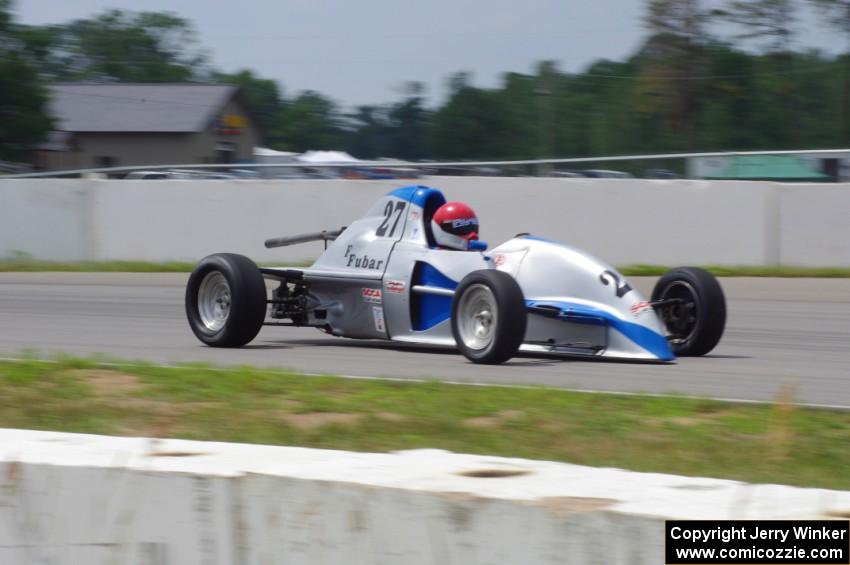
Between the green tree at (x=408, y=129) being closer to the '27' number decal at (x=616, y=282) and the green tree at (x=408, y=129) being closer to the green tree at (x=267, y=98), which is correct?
the '27' number decal at (x=616, y=282)

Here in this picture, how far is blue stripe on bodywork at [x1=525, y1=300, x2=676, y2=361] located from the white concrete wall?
7.93 meters

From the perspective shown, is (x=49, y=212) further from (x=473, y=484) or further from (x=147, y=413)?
(x=473, y=484)

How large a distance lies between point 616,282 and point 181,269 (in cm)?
1131

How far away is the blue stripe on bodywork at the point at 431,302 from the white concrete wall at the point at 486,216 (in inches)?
302

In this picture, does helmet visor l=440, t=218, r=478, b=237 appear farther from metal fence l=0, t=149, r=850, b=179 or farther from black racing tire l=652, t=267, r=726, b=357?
metal fence l=0, t=149, r=850, b=179

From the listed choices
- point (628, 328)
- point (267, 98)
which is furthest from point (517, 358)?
point (267, 98)

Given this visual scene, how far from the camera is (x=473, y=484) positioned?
310 cm

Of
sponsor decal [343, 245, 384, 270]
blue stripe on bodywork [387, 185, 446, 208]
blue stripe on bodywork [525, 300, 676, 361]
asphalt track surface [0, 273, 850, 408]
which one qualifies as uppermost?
blue stripe on bodywork [387, 185, 446, 208]

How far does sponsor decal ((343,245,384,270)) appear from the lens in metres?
10.2

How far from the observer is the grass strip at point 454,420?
578cm

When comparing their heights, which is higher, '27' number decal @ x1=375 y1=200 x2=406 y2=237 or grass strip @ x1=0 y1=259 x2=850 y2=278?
'27' number decal @ x1=375 y1=200 x2=406 y2=237

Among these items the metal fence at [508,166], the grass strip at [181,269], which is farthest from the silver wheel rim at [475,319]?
the metal fence at [508,166]

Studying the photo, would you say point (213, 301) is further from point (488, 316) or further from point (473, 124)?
point (473, 124)

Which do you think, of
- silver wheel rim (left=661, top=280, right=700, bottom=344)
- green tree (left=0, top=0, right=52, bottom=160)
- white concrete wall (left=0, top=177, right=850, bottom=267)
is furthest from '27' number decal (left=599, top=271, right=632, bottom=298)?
green tree (left=0, top=0, right=52, bottom=160)
